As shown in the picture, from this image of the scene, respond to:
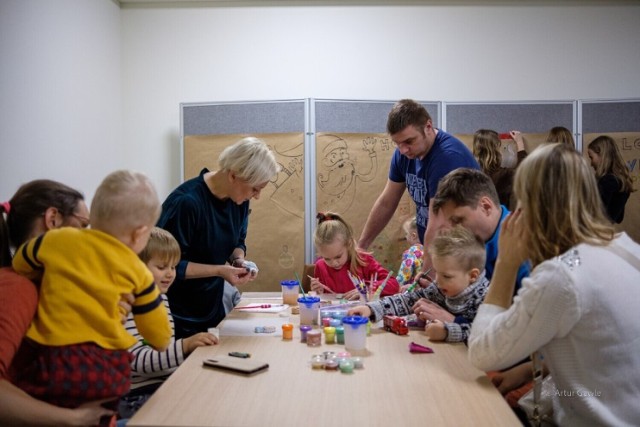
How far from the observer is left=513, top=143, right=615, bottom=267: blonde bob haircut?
1.34m

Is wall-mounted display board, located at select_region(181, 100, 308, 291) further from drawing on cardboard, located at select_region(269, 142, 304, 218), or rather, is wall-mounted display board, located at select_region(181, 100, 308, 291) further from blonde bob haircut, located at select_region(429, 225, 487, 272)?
blonde bob haircut, located at select_region(429, 225, 487, 272)

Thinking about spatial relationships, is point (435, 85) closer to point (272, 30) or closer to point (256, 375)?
point (272, 30)

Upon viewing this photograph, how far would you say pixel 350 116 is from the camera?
4496 millimetres

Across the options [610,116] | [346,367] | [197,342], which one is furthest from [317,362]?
[610,116]

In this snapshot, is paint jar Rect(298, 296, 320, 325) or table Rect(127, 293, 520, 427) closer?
table Rect(127, 293, 520, 427)

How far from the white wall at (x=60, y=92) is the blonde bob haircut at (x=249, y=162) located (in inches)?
61.2

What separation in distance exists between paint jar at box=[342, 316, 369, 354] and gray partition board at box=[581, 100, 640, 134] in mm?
3465

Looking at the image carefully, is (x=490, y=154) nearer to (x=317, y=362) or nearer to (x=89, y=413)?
(x=317, y=362)

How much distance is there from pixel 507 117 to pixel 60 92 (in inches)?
133

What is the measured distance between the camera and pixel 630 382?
4.31ft

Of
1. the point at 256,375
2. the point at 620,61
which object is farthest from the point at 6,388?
the point at 620,61

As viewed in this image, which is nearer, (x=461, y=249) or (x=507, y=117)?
(x=461, y=249)

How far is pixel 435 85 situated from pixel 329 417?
13.5 ft

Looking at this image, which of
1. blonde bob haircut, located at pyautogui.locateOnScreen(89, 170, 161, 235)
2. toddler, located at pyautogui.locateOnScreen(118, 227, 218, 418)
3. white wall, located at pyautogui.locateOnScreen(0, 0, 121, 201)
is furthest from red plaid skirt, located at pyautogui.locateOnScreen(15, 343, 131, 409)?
white wall, located at pyautogui.locateOnScreen(0, 0, 121, 201)
